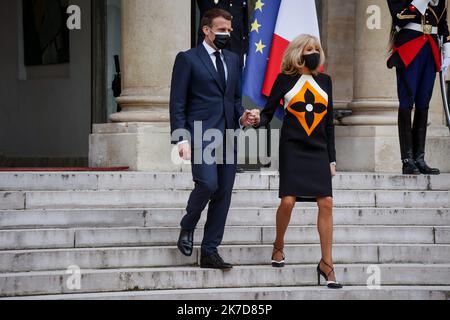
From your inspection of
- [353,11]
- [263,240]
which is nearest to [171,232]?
[263,240]

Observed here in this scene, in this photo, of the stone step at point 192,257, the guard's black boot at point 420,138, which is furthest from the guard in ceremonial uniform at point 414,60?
the stone step at point 192,257

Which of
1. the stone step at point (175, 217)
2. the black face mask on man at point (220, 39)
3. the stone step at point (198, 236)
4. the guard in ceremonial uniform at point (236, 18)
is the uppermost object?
the guard in ceremonial uniform at point (236, 18)

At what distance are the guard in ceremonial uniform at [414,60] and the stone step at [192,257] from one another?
5.82 feet

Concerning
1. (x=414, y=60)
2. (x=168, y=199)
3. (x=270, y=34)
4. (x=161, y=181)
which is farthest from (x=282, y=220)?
(x=270, y=34)

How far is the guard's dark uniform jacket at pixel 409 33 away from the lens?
1021cm

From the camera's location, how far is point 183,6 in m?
10.9

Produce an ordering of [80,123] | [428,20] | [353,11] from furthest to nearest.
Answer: [80,123] < [353,11] < [428,20]

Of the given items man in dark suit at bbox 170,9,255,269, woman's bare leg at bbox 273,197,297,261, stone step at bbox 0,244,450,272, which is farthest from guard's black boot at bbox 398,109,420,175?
man in dark suit at bbox 170,9,255,269

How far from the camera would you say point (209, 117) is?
786 cm

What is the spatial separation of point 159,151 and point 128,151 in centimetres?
33

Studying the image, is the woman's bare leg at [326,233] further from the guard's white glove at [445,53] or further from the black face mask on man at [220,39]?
the guard's white glove at [445,53]

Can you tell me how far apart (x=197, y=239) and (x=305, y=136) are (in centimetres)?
139

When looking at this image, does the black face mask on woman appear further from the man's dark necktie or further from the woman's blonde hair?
the man's dark necktie
